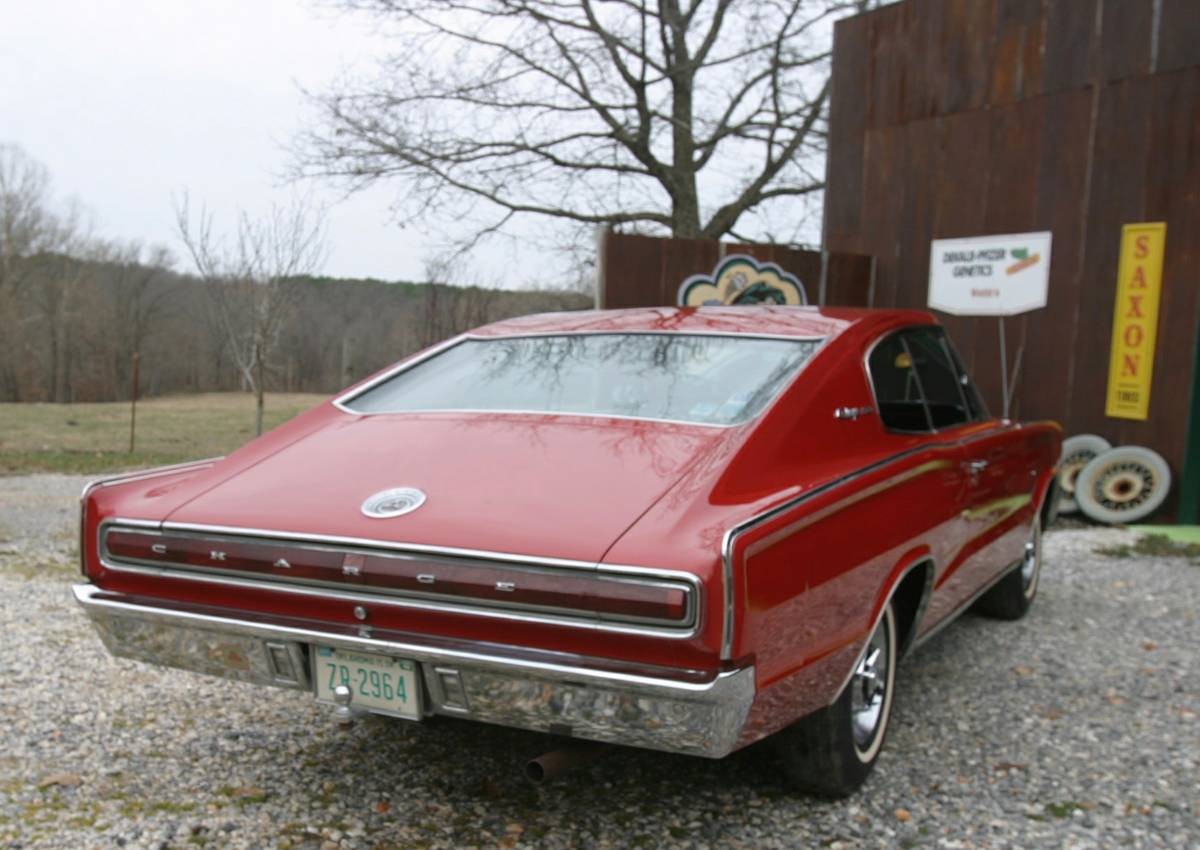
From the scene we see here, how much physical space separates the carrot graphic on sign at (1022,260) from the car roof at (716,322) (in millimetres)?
5685

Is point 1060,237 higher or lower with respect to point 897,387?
higher

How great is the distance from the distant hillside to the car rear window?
25.3 m

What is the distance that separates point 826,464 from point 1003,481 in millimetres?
1729

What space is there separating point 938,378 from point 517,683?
2486mm

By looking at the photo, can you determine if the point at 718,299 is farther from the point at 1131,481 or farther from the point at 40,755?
the point at 40,755

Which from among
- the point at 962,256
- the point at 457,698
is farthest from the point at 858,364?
the point at 962,256

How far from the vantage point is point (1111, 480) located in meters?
8.36

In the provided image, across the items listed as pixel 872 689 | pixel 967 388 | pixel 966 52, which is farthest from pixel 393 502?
pixel 966 52

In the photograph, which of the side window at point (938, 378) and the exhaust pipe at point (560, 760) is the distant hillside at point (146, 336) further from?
the exhaust pipe at point (560, 760)

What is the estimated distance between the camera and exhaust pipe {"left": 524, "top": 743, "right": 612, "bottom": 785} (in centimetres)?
238

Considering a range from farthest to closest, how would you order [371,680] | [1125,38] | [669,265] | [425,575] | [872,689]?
[669,265] → [1125,38] → [872,689] → [371,680] → [425,575]

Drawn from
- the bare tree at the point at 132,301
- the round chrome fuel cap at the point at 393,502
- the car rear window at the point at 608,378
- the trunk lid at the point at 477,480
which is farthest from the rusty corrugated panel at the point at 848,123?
the bare tree at the point at 132,301

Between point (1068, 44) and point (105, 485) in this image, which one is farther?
point (1068, 44)

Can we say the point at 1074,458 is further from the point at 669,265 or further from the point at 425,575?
the point at 425,575
